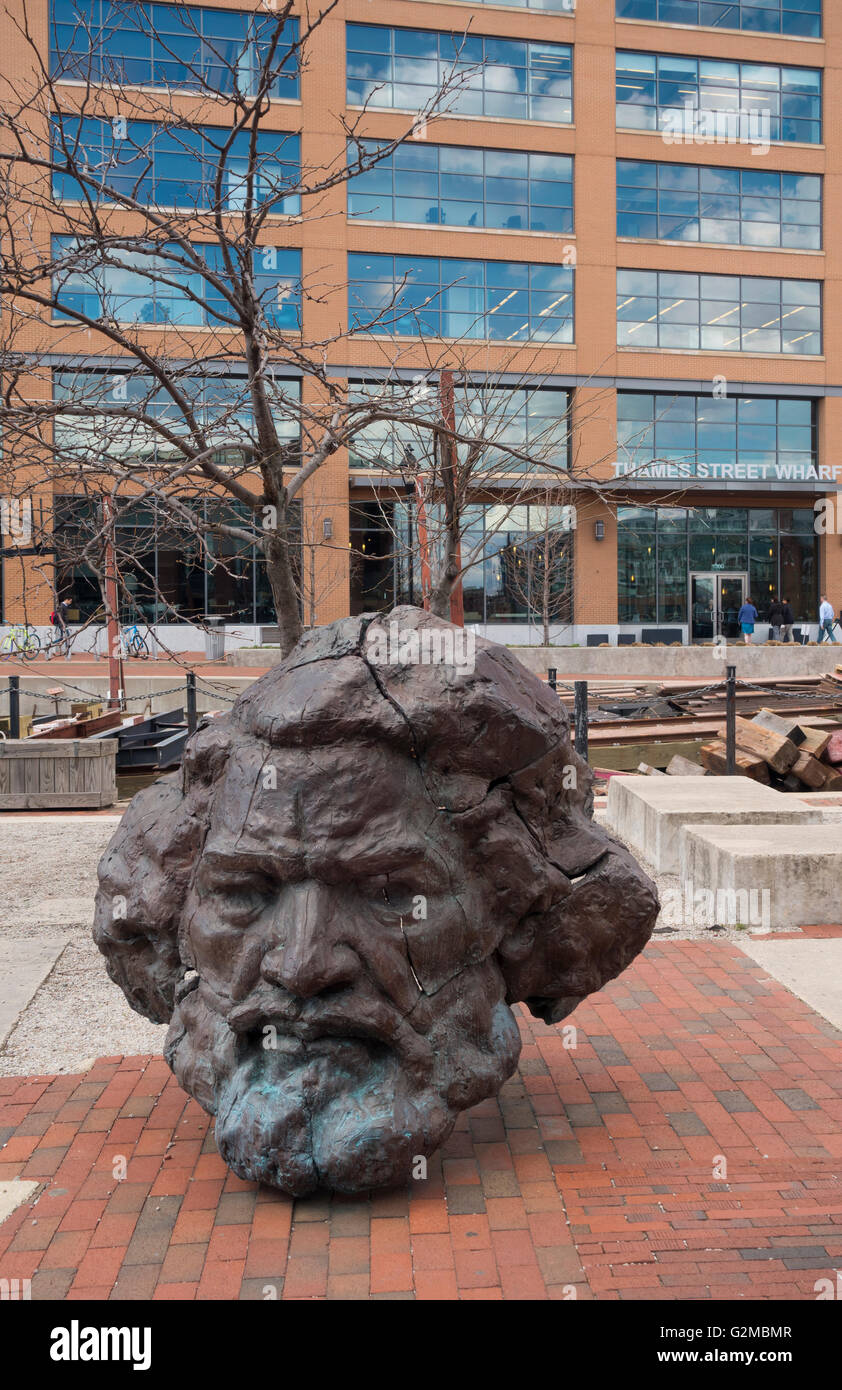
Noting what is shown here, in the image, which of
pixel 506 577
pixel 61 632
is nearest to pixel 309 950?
pixel 61 632

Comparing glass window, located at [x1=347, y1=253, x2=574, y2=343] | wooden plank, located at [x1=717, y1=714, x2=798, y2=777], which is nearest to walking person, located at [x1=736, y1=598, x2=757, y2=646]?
glass window, located at [x1=347, y1=253, x2=574, y2=343]

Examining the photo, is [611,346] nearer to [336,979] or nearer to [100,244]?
[100,244]

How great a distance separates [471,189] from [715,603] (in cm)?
1458

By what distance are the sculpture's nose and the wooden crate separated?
805cm

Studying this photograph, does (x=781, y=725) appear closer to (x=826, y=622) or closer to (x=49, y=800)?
(x=49, y=800)

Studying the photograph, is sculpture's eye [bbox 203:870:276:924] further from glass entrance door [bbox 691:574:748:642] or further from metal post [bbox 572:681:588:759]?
glass entrance door [bbox 691:574:748:642]

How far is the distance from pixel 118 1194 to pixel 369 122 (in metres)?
29.9

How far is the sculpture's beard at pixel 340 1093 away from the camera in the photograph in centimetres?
345

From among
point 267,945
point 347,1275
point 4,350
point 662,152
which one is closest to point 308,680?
point 267,945

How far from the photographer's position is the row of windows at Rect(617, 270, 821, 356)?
3158cm

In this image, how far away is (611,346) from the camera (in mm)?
31172

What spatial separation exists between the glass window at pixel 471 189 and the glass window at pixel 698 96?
3.14 m

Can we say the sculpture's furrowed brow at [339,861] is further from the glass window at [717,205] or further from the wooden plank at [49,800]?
the glass window at [717,205]

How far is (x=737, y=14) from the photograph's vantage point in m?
31.8
